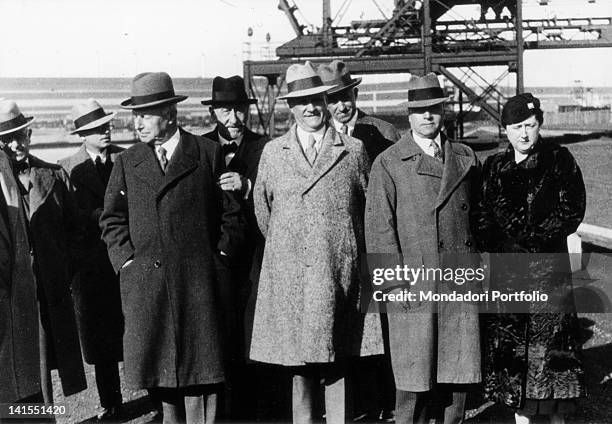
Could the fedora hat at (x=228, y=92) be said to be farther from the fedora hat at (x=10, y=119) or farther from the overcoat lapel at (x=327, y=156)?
the fedora hat at (x=10, y=119)

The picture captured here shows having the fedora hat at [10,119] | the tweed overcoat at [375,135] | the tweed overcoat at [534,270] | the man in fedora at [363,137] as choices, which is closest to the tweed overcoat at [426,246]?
the tweed overcoat at [534,270]

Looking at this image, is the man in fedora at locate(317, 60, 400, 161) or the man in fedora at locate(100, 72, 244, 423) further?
the man in fedora at locate(317, 60, 400, 161)

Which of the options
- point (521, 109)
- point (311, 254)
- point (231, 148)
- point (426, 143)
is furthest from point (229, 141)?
point (521, 109)

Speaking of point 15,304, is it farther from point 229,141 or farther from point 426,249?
point 426,249

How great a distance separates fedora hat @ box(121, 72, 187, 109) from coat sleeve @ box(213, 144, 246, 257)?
15.1 inches

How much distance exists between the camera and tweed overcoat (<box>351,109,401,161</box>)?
4703mm

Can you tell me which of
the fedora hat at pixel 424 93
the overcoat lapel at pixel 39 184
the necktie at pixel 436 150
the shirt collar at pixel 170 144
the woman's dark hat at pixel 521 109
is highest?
the fedora hat at pixel 424 93

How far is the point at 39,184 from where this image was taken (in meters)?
4.09

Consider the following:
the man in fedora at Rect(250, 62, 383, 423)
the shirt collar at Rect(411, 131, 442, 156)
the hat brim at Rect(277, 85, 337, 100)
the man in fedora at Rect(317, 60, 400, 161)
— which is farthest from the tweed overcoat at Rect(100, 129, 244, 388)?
the man in fedora at Rect(317, 60, 400, 161)

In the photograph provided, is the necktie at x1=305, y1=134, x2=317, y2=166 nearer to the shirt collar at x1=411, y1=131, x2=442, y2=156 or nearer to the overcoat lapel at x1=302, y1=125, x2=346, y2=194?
the overcoat lapel at x1=302, y1=125, x2=346, y2=194

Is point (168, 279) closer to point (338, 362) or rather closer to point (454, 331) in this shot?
point (338, 362)

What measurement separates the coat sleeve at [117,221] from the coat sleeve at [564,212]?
209cm

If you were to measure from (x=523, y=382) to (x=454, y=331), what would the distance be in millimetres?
428

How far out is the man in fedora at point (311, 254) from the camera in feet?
11.5
